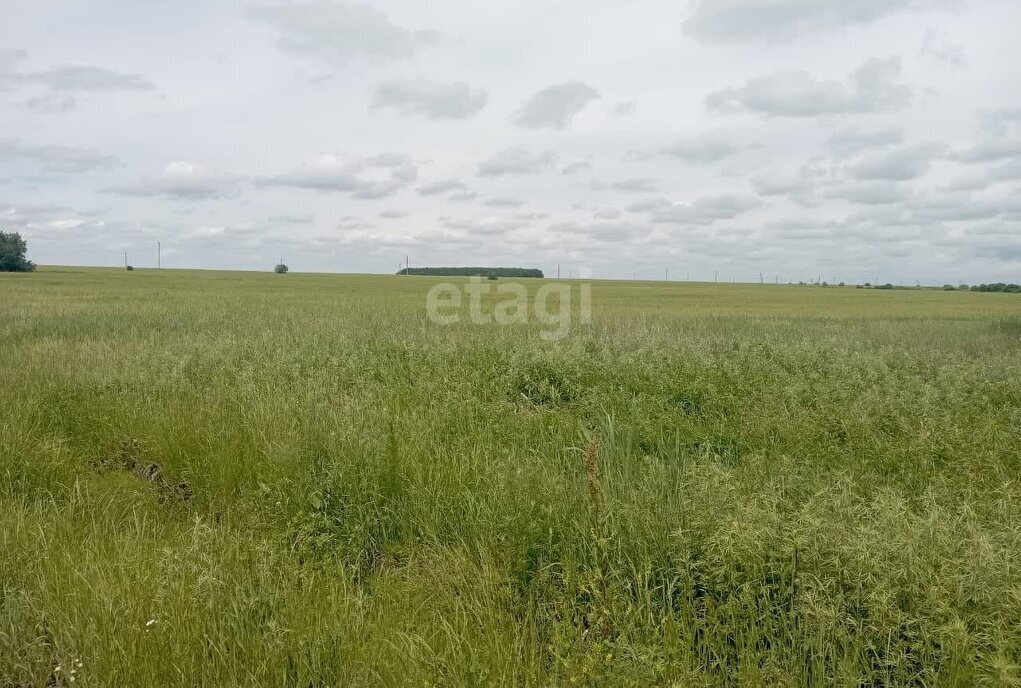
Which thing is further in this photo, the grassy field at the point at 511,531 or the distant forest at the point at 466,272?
the distant forest at the point at 466,272

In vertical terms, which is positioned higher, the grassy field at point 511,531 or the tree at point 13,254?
the tree at point 13,254

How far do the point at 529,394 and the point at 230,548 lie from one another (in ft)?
16.1

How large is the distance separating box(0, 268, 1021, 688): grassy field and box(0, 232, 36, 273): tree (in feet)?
274

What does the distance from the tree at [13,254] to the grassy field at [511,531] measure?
83.4m

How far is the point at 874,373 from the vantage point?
28.1 feet

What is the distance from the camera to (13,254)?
7300cm

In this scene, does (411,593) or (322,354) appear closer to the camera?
(411,593)

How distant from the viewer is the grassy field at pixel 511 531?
2977 millimetres

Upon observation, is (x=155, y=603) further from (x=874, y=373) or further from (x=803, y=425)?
(x=874, y=373)

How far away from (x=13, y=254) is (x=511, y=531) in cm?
9073

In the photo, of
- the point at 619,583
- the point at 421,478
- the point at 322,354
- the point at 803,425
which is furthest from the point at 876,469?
the point at 322,354

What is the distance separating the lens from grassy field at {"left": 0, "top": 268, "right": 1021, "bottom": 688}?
9.77 ft

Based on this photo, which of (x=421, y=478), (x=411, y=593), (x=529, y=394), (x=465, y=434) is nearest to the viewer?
(x=411, y=593)

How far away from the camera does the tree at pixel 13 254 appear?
237 feet
